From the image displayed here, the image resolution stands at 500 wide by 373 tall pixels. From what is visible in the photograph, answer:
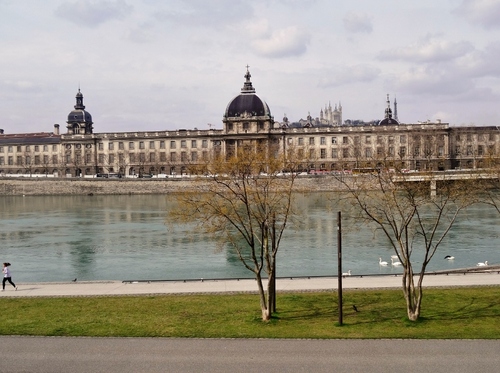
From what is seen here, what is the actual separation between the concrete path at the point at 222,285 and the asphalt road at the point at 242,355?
693 cm

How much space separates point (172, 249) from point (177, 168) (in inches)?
3603

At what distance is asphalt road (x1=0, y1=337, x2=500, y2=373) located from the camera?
1348 centimetres

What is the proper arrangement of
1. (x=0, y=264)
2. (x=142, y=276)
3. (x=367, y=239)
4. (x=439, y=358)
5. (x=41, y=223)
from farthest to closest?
(x=41, y=223) → (x=367, y=239) → (x=0, y=264) → (x=142, y=276) → (x=439, y=358)

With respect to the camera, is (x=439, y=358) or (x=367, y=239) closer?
(x=439, y=358)

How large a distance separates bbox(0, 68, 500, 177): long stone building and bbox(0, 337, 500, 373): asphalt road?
315ft

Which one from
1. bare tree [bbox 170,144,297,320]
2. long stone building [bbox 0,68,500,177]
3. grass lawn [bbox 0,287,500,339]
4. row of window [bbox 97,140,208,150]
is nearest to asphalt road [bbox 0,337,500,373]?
grass lawn [bbox 0,287,500,339]

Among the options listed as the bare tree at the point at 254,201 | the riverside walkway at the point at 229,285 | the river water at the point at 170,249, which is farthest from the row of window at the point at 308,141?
the bare tree at the point at 254,201

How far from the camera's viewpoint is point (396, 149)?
120 metres

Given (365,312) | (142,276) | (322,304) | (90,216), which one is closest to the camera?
(365,312)

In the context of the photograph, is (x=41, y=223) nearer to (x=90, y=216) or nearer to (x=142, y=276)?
(x=90, y=216)

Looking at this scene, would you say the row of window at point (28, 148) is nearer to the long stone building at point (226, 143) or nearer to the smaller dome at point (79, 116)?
the long stone building at point (226, 143)

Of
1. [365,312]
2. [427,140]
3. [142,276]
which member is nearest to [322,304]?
[365,312]

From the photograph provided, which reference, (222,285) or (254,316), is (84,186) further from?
(254,316)

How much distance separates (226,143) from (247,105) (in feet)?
29.5
